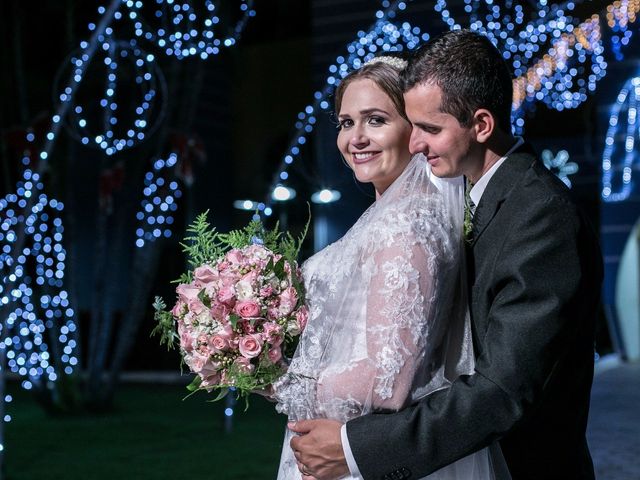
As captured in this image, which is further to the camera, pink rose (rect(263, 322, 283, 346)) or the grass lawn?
the grass lawn

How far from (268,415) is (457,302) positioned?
280 inches

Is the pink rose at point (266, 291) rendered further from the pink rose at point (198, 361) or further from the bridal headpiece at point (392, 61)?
the bridal headpiece at point (392, 61)

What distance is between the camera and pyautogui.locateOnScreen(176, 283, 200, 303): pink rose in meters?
2.17

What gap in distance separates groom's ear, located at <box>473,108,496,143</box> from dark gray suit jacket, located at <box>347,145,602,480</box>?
0.10 metres

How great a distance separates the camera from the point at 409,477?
1785 mm

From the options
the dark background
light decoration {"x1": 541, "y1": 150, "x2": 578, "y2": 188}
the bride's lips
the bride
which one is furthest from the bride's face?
light decoration {"x1": 541, "y1": 150, "x2": 578, "y2": 188}

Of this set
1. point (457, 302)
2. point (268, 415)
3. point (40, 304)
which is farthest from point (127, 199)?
point (457, 302)

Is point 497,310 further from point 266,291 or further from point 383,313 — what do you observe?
point 266,291

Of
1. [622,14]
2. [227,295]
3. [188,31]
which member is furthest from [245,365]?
[622,14]

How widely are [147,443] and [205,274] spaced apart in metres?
5.79

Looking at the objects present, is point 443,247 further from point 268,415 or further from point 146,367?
point 146,367

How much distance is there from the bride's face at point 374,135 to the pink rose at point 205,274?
0.48m

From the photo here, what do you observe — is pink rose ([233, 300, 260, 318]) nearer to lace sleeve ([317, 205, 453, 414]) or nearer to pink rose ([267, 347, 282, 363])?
pink rose ([267, 347, 282, 363])

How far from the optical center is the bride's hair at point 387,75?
2311mm
